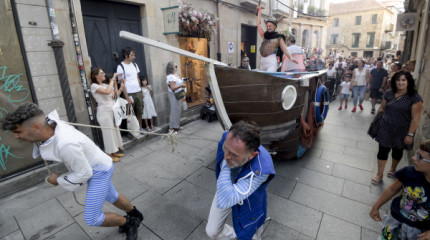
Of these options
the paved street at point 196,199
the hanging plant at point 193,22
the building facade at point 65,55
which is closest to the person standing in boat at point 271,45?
the paved street at point 196,199

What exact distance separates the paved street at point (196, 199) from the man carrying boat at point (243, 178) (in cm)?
86

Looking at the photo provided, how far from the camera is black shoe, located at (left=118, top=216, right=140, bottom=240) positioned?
2.39m

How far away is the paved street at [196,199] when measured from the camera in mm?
2598

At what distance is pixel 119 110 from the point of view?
4.33m

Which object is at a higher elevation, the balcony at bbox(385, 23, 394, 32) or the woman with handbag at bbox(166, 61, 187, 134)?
the balcony at bbox(385, 23, 394, 32)

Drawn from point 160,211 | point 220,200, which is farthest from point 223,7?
point 220,200

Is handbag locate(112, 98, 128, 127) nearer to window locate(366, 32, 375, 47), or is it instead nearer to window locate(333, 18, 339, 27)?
window locate(366, 32, 375, 47)

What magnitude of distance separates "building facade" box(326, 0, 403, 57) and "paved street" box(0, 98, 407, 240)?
35.9 meters

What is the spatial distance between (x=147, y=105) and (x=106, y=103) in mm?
1368

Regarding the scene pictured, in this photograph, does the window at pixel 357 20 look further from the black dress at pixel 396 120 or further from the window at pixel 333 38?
the black dress at pixel 396 120

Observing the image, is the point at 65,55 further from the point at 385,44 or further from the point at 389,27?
the point at 389,27

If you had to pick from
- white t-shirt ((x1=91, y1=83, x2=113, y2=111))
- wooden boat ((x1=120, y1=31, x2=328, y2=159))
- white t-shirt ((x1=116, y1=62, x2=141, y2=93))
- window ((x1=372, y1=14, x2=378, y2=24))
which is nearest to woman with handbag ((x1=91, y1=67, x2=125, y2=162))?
white t-shirt ((x1=91, y1=83, x2=113, y2=111))

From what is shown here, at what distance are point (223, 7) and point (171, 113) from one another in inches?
189

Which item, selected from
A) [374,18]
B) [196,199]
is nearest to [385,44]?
[374,18]
